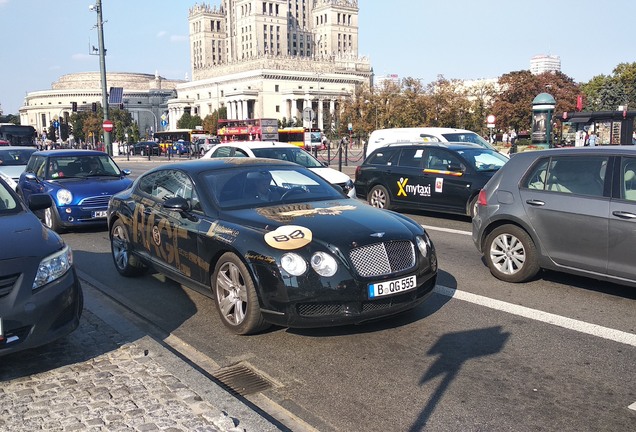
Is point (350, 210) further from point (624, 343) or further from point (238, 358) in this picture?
point (624, 343)

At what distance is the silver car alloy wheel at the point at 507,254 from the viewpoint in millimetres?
7234

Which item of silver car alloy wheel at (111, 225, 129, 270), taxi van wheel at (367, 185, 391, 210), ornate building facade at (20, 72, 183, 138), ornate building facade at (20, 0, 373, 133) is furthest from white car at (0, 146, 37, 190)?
ornate building facade at (20, 72, 183, 138)

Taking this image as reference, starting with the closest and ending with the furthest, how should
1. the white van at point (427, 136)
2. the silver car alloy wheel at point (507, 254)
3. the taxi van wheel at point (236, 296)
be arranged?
the taxi van wheel at point (236, 296), the silver car alloy wheel at point (507, 254), the white van at point (427, 136)

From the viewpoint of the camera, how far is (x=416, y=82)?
5506cm

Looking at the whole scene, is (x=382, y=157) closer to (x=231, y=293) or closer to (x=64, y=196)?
(x=64, y=196)

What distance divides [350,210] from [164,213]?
212 cm

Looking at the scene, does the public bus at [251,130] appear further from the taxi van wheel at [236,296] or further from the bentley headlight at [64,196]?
the taxi van wheel at [236,296]

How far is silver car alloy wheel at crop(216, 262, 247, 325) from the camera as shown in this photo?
5.47 metres

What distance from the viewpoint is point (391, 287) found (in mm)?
→ 5176

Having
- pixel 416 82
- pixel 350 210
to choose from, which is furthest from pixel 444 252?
pixel 416 82

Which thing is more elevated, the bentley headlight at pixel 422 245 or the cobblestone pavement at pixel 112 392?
the bentley headlight at pixel 422 245

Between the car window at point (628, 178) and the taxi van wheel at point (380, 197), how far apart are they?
746 centimetres

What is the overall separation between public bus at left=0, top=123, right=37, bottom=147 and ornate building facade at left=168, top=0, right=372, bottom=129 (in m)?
80.3

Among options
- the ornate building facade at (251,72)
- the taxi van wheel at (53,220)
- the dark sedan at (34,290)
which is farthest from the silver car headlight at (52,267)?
the ornate building facade at (251,72)
